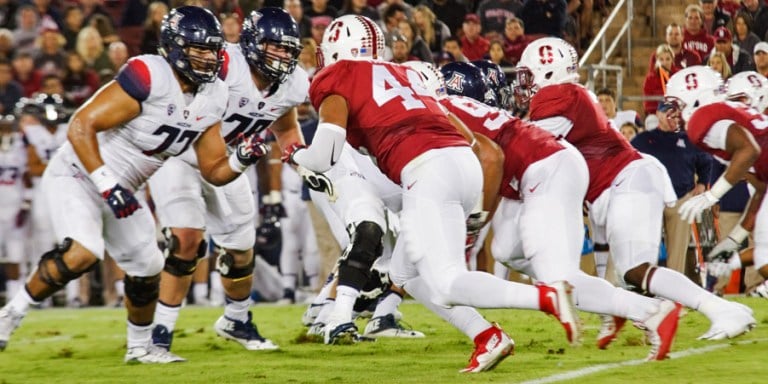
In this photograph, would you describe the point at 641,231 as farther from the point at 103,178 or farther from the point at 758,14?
the point at 758,14

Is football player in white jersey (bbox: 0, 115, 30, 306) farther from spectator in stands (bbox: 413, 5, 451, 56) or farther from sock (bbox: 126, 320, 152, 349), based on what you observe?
sock (bbox: 126, 320, 152, 349)

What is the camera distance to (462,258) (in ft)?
18.5

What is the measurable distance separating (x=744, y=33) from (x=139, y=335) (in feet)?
25.6

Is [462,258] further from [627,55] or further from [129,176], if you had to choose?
[627,55]

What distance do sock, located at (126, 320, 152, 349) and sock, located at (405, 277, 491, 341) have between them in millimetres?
1567

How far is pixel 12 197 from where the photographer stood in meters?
10.9

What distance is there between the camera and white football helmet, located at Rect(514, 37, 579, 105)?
24.8ft

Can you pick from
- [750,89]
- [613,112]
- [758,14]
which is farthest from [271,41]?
[758,14]

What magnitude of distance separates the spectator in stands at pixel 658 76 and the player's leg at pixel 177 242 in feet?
19.0

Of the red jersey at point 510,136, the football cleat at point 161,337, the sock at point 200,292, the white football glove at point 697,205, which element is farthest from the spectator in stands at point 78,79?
the white football glove at point 697,205

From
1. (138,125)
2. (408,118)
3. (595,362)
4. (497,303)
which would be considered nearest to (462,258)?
(497,303)

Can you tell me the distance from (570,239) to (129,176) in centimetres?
225

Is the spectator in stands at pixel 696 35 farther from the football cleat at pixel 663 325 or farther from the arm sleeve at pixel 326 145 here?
the arm sleeve at pixel 326 145

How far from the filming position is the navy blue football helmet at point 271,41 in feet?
23.1
